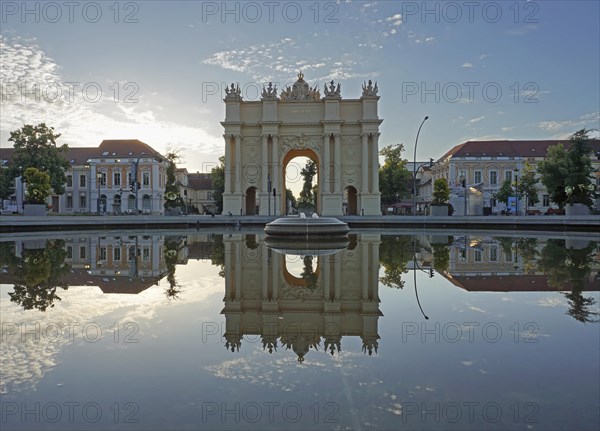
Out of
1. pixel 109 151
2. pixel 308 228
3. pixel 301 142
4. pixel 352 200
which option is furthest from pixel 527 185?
pixel 109 151

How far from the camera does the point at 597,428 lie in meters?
2.64

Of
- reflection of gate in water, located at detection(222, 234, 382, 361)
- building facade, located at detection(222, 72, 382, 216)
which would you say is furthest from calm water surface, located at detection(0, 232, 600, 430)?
building facade, located at detection(222, 72, 382, 216)


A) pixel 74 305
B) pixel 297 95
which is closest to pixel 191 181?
pixel 297 95

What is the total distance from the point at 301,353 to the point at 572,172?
43.0 meters

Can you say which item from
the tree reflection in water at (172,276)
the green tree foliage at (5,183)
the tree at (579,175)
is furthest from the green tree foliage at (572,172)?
the green tree foliage at (5,183)

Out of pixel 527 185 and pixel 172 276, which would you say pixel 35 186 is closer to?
pixel 172 276

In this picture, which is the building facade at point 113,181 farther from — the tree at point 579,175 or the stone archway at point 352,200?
the tree at point 579,175

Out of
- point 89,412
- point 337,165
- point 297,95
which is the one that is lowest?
point 89,412

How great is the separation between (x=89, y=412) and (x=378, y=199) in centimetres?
4652

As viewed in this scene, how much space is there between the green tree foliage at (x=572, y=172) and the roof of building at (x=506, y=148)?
17731 millimetres

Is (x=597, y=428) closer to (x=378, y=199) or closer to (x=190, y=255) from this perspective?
(x=190, y=255)

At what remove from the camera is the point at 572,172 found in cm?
3891

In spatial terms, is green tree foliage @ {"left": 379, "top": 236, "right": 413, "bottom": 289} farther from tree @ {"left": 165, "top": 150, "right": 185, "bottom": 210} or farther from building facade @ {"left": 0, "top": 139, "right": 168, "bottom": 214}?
building facade @ {"left": 0, "top": 139, "right": 168, "bottom": 214}

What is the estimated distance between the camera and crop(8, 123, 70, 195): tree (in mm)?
50969
